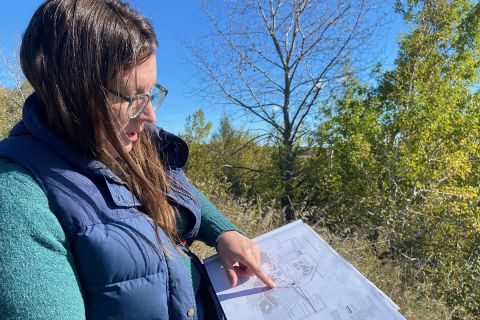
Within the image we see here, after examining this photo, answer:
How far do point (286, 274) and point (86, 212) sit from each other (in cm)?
66

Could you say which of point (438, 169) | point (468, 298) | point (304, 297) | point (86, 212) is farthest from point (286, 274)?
point (438, 169)

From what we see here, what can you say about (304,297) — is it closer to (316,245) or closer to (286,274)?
(286,274)

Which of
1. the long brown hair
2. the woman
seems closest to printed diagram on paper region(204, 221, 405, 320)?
the woman

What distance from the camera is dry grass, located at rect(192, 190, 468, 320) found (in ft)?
12.3

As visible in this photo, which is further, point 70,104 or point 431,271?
point 431,271

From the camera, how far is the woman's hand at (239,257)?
3.67ft

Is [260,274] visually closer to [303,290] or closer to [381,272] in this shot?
[303,290]

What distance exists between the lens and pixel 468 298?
206 inches

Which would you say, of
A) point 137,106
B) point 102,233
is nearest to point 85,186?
point 102,233

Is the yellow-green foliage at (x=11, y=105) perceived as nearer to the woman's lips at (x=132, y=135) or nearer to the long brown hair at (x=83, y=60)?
the woman's lips at (x=132, y=135)

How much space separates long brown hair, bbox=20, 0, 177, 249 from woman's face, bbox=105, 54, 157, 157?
0.05 ft

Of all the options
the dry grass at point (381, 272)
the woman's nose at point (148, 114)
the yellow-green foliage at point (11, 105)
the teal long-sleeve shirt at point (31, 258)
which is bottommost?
the dry grass at point (381, 272)

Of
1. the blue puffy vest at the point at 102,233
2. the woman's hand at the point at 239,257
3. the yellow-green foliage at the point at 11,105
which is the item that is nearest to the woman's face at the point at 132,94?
the blue puffy vest at the point at 102,233

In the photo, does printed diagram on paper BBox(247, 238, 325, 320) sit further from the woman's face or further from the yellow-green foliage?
the yellow-green foliage
